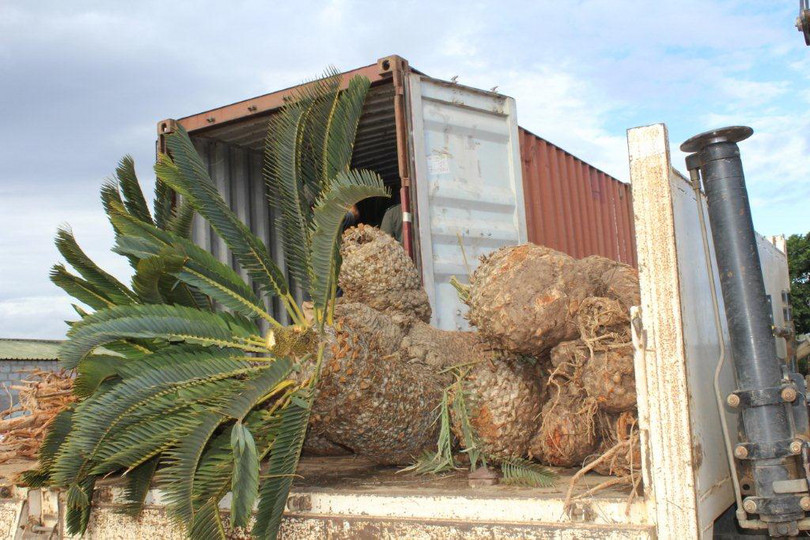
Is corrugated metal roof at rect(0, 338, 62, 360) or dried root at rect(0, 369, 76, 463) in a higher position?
corrugated metal roof at rect(0, 338, 62, 360)

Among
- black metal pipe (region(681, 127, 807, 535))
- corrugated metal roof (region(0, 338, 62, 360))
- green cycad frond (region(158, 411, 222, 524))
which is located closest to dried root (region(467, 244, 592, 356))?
black metal pipe (region(681, 127, 807, 535))

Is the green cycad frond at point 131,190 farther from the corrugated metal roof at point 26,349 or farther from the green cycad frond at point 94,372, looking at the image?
the corrugated metal roof at point 26,349

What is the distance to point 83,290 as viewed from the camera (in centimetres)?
435

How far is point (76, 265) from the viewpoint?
4.36 metres

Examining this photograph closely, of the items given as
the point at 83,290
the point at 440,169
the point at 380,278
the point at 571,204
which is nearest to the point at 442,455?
the point at 380,278

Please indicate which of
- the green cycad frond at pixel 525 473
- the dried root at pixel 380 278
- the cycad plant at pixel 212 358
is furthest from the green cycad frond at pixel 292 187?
the green cycad frond at pixel 525 473

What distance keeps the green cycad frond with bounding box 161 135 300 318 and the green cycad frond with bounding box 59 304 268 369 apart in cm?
41

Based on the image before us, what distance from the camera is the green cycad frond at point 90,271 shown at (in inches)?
169

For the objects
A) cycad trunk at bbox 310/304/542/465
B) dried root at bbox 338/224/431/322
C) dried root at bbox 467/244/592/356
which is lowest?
cycad trunk at bbox 310/304/542/465

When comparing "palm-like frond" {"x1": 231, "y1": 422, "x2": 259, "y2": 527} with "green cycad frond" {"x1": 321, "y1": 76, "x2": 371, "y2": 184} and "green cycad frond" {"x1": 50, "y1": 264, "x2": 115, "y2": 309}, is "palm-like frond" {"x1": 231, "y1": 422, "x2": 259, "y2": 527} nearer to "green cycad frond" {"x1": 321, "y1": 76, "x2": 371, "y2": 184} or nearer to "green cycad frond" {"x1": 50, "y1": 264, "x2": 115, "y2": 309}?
"green cycad frond" {"x1": 321, "y1": 76, "x2": 371, "y2": 184}

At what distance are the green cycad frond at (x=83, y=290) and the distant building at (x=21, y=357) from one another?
11.0 metres

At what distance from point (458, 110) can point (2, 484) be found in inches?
144

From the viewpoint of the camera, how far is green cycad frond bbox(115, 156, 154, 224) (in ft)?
14.8

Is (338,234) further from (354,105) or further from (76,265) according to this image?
(76,265)
